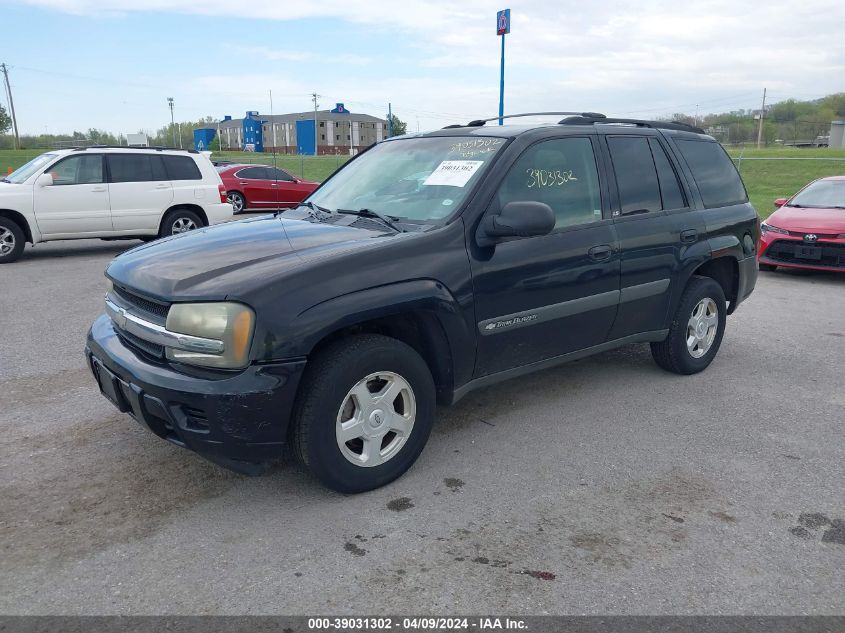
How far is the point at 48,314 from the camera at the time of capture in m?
7.05

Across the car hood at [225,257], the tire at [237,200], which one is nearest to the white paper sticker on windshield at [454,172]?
the car hood at [225,257]

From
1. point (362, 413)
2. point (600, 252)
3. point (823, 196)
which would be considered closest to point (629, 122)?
point (600, 252)

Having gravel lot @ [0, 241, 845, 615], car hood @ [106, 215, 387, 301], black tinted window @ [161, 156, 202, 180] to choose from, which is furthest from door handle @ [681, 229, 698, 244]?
black tinted window @ [161, 156, 202, 180]

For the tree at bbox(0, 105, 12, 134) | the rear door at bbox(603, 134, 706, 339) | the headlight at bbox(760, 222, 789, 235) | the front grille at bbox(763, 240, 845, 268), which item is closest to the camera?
the rear door at bbox(603, 134, 706, 339)

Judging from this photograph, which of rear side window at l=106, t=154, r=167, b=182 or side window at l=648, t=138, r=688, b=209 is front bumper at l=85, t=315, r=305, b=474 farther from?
rear side window at l=106, t=154, r=167, b=182

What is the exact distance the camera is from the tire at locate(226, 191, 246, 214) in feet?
60.6

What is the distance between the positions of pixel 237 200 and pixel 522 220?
16303mm

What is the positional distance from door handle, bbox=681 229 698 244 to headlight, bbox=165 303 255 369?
3263 millimetres

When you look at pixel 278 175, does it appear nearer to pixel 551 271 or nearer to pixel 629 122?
pixel 629 122

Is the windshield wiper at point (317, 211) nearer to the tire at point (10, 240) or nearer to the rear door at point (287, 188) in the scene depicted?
the tire at point (10, 240)

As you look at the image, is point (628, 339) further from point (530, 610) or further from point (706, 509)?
point (530, 610)

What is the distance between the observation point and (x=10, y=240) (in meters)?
10.4

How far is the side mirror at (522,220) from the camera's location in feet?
11.8

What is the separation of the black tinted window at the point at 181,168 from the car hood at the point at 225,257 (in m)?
8.31
